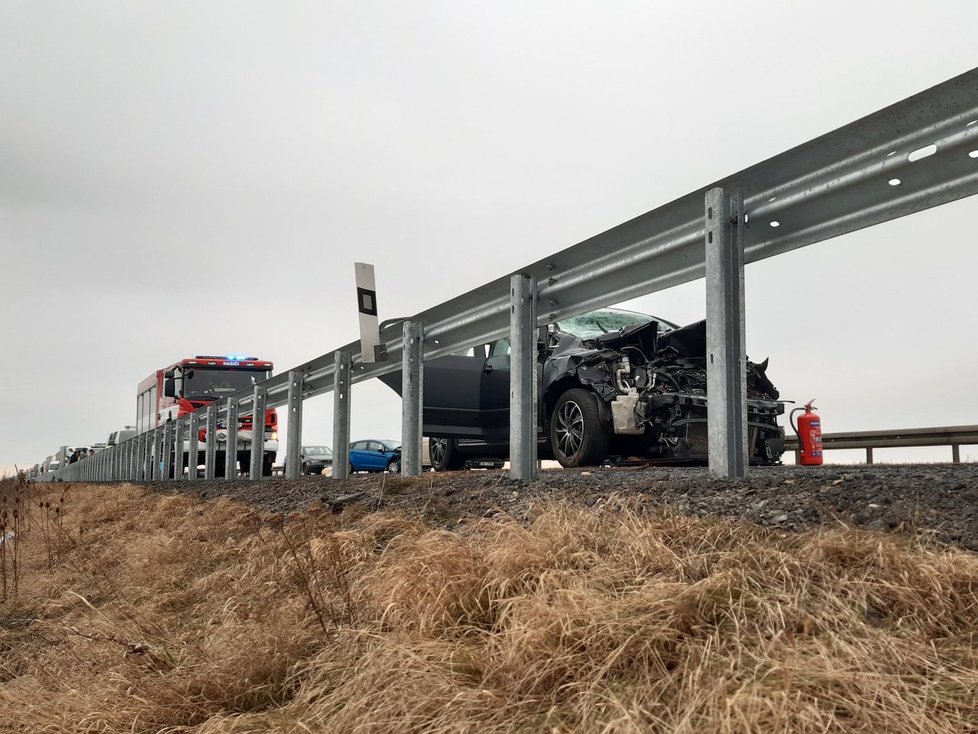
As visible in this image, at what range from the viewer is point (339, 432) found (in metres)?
9.77

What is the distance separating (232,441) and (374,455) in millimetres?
14159

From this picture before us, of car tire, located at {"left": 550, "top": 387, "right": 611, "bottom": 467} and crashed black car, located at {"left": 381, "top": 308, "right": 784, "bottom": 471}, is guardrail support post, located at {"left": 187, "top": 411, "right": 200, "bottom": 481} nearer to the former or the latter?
crashed black car, located at {"left": 381, "top": 308, "right": 784, "bottom": 471}

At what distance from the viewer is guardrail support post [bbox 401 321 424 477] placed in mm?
7836

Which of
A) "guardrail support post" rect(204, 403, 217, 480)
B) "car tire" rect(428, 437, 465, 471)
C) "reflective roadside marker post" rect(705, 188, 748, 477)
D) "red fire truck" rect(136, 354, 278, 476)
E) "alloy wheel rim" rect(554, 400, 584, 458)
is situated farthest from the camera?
"red fire truck" rect(136, 354, 278, 476)

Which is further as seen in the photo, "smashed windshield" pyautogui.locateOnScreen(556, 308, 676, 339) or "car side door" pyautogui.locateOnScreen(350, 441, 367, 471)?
"car side door" pyautogui.locateOnScreen(350, 441, 367, 471)

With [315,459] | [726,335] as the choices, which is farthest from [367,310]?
[315,459]

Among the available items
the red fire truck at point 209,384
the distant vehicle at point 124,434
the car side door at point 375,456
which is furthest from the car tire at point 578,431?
the distant vehicle at point 124,434

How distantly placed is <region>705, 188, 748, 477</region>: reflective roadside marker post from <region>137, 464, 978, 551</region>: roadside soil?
0.18 m

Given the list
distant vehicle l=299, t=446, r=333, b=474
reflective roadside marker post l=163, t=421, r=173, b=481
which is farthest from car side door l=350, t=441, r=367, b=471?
reflective roadside marker post l=163, t=421, r=173, b=481

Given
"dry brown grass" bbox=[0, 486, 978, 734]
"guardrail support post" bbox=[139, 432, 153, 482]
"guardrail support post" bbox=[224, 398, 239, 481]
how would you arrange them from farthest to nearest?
"guardrail support post" bbox=[139, 432, 153, 482], "guardrail support post" bbox=[224, 398, 239, 481], "dry brown grass" bbox=[0, 486, 978, 734]

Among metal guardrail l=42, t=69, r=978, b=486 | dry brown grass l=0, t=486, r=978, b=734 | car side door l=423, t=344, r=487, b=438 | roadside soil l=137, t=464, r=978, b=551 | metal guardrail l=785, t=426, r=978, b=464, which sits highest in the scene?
metal guardrail l=42, t=69, r=978, b=486

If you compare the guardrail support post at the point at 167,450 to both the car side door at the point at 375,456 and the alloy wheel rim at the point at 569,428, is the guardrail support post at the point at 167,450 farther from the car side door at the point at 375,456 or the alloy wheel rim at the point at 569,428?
the alloy wheel rim at the point at 569,428

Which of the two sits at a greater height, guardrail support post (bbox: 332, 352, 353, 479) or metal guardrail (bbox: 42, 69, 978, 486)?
metal guardrail (bbox: 42, 69, 978, 486)

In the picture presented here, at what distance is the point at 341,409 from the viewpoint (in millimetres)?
9867
